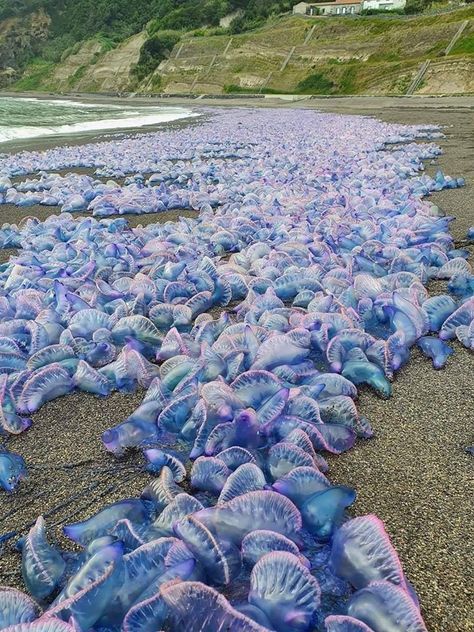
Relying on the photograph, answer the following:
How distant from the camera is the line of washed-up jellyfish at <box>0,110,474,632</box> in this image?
1.37 m

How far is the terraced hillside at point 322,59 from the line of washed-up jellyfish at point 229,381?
1525 inches

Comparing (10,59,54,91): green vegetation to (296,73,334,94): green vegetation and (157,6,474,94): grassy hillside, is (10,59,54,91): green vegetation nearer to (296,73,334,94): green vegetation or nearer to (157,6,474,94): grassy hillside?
(157,6,474,94): grassy hillside

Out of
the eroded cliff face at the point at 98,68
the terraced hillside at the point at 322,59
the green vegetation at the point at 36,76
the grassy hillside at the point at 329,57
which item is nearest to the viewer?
the terraced hillside at the point at 322,59

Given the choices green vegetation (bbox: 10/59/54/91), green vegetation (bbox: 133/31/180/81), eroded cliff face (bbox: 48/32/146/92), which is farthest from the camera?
green vegetation (bbox: 10/59/54/91)

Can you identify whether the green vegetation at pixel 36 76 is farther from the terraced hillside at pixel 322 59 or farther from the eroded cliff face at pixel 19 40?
the terraced hillside at pixel 322 59

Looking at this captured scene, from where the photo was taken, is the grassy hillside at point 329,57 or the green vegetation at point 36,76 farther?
the green vegetation at point 36,76

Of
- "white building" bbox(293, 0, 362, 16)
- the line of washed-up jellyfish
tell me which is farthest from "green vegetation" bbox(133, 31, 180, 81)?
the line of washed-up jellyfish

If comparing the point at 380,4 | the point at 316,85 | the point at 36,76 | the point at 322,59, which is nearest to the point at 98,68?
the point at 36,76

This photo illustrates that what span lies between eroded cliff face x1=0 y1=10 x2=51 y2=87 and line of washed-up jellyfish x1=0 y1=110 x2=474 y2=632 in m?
117

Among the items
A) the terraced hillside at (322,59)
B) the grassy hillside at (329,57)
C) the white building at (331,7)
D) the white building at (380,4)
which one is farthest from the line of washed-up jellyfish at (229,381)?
the white building at (380,4)

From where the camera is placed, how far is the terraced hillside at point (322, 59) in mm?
42000

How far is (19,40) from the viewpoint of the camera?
115 m

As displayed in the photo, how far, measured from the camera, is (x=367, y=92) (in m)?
44.0

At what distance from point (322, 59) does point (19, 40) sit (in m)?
85.7
